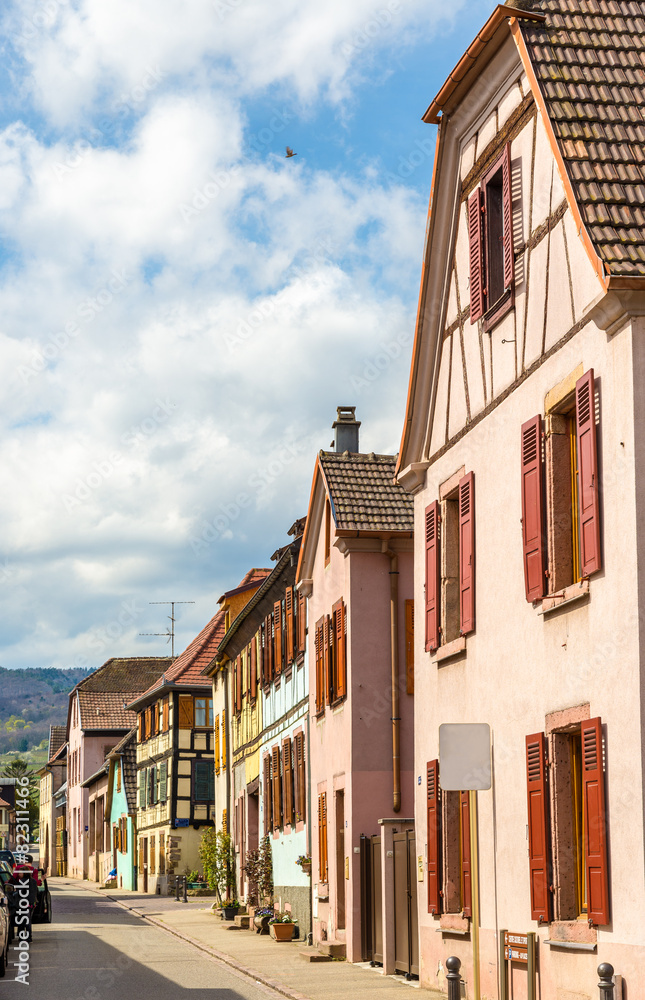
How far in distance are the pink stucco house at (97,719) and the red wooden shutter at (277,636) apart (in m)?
47.2

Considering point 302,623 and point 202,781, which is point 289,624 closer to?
point 302,623

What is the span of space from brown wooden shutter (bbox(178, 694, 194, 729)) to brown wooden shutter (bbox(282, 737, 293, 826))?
75.6ft

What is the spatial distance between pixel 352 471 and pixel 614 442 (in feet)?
41.3

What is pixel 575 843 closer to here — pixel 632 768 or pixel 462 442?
pixel 632 768

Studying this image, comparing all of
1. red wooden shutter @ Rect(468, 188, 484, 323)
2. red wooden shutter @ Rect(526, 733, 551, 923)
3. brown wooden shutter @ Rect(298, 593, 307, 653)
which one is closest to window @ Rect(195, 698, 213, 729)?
brown wooden shutter @ Rect(298, 593, 307, 653)

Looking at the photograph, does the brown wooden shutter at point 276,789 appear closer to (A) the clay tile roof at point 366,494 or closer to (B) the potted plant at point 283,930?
(B) the potted plant at point 283,930

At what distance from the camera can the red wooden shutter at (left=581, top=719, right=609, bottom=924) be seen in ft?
37.7

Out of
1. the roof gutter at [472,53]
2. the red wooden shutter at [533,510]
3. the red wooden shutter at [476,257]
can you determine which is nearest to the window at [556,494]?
the red wooden shutter at [533,510]

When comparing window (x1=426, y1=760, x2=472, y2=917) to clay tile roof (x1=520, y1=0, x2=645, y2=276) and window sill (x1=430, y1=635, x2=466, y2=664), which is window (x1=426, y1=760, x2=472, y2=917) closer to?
window sill (x1=430, y1=635, x2=466, y2=664)

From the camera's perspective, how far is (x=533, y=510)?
530 inches

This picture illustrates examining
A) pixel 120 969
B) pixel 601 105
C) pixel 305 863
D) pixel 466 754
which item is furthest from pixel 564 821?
pixel 305 863

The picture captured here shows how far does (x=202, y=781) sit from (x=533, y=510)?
132ft

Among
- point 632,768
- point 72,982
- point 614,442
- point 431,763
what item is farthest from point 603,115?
point 72,982

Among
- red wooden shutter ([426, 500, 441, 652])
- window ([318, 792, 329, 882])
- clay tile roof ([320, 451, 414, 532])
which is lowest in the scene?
window ([318, 792, 329, 882])
